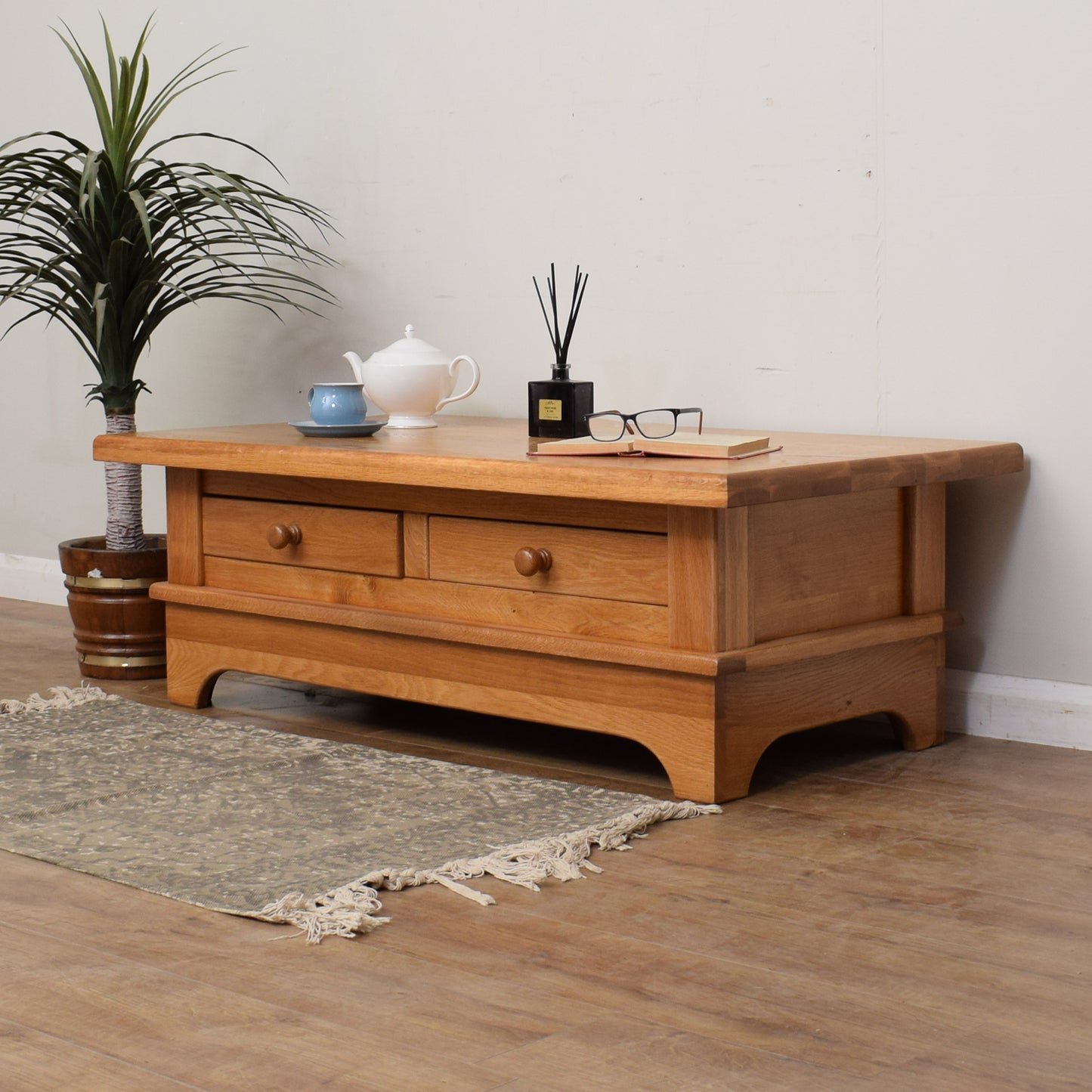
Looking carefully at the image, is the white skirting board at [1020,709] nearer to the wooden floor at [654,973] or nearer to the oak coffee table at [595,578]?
the oak coffee table at [595,578]

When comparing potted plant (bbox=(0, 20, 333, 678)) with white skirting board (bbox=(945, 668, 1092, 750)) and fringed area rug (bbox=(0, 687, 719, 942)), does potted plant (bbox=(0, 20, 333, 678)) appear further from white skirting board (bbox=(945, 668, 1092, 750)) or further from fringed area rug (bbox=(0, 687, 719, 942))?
white skirting board (bbox=(945, 668, 1092, 750))

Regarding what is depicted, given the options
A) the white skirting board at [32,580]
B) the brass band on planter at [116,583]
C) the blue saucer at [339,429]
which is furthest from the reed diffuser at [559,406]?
the white skirting board at [32,580]

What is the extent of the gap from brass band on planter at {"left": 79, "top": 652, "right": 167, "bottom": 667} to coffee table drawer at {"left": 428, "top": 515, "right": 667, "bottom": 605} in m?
0.84

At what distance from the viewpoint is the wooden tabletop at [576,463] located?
6.31 feet

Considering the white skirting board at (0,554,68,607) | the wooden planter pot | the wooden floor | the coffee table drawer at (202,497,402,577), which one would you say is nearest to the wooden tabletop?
the coffee table drawer at (202,497,402,577)

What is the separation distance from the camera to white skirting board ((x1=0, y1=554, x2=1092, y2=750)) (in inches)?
91.8

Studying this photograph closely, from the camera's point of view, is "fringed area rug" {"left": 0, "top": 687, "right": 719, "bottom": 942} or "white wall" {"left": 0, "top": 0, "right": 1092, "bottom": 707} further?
"white wall" {"left": 0, "top": 0, "right": 1092, "bottom": 707}

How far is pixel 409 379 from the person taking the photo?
2.62 metres

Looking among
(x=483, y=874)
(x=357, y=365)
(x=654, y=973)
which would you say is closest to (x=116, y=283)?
(x=357, y=365)

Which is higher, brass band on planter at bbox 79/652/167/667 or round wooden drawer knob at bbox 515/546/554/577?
round wooden drawer knob at bbox 515/546/554/577

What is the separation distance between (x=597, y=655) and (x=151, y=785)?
625mm

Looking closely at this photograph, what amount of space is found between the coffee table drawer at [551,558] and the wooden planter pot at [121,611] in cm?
82

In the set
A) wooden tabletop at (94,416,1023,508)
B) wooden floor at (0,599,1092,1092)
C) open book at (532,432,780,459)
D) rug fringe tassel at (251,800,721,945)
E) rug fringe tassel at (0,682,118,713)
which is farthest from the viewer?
rug fringe tassel at (0,682,118,713)

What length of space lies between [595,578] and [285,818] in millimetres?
517
